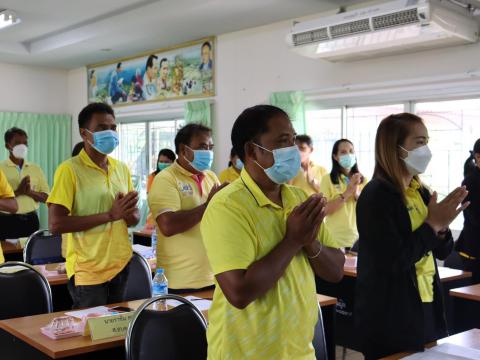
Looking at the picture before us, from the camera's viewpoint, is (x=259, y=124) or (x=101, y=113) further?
(x=101, y=113)

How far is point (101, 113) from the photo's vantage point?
9.85ft

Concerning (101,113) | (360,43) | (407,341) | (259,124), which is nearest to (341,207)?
(360,43)

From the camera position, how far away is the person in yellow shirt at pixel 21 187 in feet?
20.9

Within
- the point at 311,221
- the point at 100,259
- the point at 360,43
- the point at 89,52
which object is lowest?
the point at 100,259

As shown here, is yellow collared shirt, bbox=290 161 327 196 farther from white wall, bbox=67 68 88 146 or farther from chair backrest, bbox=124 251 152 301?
white wall, bbox=67 68 88 146

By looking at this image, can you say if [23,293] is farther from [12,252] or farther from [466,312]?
[466,312]

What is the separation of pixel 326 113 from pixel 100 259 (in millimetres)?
3873

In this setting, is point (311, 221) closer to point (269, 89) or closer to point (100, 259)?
point (100, 259)

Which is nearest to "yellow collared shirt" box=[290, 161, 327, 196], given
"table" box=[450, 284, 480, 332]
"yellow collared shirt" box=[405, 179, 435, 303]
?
"table" box=[450, 284, 480, 332]

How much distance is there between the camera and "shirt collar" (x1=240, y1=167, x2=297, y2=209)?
1552 millimetres

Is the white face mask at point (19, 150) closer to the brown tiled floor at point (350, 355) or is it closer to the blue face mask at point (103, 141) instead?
the blue face mask at point (103, 141)

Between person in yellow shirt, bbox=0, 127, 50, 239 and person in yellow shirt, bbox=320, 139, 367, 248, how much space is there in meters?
3.15

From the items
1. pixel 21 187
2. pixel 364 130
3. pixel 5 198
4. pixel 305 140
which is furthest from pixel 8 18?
pixel 364 130

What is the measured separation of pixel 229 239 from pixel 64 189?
1577 millimetres
